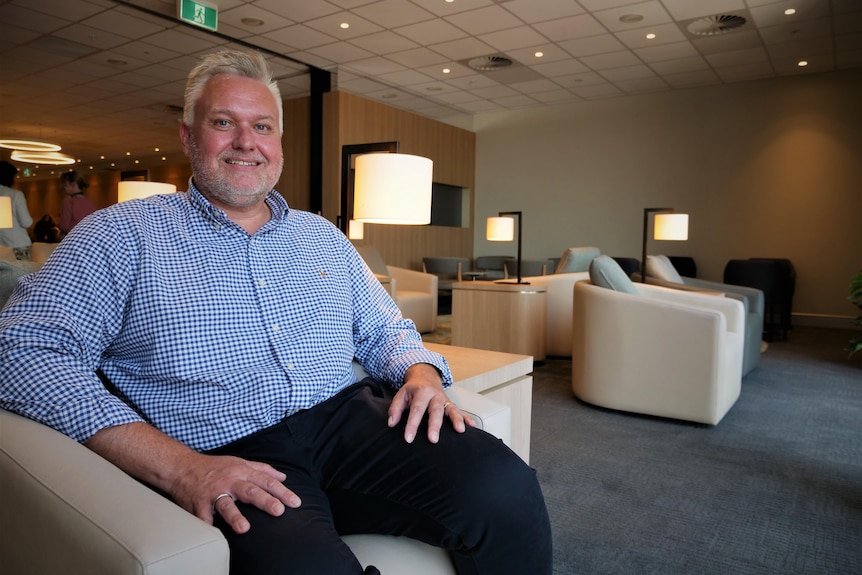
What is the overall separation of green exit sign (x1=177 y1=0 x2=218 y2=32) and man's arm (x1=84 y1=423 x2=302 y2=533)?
5.35 m

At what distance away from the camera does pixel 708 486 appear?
2438 millimetres

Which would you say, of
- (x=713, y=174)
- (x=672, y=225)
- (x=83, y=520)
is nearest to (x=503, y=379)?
(x=83, y=520)

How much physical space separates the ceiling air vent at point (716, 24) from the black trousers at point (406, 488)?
6.04 metres

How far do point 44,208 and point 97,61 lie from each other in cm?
1422

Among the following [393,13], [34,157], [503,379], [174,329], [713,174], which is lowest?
[503,379]

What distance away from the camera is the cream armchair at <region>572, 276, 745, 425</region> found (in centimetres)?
318

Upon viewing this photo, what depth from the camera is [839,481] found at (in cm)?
249

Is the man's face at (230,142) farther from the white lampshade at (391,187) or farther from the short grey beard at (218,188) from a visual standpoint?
the white lampshade at (391,187)

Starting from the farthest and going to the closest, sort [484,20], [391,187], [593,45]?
[593,45]
[484,20]
[391,187]

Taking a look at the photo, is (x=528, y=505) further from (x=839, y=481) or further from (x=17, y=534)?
(x=839, y=481)

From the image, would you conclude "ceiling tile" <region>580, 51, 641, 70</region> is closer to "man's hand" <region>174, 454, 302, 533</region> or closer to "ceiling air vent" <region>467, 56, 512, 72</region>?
"ceiling air vent" <region>467, 56, 512, 72</region>

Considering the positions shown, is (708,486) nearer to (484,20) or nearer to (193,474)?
(193,474)

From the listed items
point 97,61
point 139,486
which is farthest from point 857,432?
point 97,61

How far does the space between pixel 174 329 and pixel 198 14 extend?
528cm
